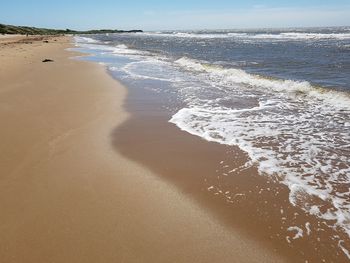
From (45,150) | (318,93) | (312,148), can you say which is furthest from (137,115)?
(318,93)

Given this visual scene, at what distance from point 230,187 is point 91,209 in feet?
6.21

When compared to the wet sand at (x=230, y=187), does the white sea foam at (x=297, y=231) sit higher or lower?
higher

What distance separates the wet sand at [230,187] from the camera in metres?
3.70

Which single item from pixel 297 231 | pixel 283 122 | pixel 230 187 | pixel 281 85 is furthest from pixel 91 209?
pixel 281 85

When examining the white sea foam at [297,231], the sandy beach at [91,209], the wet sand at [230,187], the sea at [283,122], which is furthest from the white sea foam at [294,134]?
the sandy beach at [91,209]

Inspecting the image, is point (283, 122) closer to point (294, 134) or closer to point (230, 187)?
point (294, 134)

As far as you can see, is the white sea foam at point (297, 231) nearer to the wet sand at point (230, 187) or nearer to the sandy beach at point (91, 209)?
the wet sand at point (230, 187)

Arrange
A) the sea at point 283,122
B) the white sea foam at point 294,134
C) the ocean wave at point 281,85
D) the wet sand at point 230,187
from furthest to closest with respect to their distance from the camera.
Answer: the ocean wave at point 281,85 < the sea at point 283,122 < the white sea foam at point 294,134 < the wet sand at point 230,187

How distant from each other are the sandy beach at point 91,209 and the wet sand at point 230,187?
164 millimetres

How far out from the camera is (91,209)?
4258mm

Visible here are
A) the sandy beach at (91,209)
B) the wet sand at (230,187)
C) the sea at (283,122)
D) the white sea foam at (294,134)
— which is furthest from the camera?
the sea at (283,122)

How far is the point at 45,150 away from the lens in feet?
20.1

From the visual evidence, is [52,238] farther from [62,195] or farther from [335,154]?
[335,154]

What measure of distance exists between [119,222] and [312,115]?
6.67 meters
